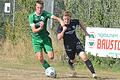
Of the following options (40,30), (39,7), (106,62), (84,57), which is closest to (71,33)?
(84,57)

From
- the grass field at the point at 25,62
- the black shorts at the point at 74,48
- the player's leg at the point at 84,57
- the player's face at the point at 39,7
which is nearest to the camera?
the player's face at the point at 39,7

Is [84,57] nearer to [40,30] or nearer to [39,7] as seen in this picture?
[40,30]

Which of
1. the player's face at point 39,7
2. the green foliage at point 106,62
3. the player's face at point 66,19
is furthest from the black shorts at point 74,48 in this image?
the green foliage at point 106,62

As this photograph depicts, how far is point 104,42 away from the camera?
18.1 meters

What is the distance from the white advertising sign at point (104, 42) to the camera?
17.8 m

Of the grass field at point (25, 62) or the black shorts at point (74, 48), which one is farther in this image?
the grass field at point (25, 62)

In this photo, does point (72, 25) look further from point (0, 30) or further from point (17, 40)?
point (0, 30)

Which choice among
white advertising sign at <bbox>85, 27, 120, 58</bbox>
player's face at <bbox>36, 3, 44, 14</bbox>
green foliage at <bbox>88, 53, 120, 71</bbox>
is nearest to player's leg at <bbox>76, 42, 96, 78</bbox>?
player's face at <bbox>36, 3, 44, 14</bbox>

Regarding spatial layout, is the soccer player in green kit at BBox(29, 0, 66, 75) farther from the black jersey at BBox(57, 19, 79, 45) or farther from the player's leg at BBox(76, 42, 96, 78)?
the player's leg at BBox(76, 42, 96, 78)

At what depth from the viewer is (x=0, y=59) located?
65.3 feet

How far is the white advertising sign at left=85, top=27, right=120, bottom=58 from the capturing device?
1781cm

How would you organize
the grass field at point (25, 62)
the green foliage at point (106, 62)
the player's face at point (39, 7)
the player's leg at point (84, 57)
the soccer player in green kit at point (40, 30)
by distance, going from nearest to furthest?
the player's face at point (39, 7)
the soccer player in green kit at point (40, 30)
the player's leg at point (84, 57)
the grass field at point (25, 62)
the green foliage at point (106, 62)

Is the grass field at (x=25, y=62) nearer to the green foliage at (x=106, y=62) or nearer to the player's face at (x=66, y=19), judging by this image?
the green foliage at (x=106, y=62)

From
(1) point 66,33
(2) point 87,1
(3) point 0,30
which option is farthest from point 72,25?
(3) point 0,30
